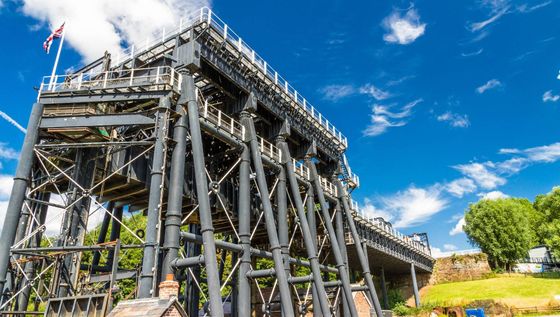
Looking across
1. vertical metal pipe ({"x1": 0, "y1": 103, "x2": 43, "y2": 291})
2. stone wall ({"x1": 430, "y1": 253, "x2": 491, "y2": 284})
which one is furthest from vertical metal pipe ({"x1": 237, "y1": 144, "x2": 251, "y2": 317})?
stone wall ({"x1": 430, "y1": 253, "x2": 491, "y2": 284})

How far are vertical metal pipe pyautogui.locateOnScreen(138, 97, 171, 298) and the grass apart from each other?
36.1 meters

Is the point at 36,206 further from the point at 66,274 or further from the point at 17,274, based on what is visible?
the point at 66,274

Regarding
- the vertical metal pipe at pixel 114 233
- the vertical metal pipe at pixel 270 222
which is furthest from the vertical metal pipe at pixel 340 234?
the vertical metal pipe at pixel 114 233

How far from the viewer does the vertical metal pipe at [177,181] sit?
13.2 metres

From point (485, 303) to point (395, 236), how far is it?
390 inches

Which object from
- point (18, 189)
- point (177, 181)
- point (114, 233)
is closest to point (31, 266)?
point (114, 233)

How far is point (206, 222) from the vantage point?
44.5 feet

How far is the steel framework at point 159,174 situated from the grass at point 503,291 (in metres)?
25.8

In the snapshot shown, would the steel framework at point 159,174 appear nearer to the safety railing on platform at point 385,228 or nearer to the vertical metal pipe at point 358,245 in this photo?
the vertical metal pipe at point 358,245

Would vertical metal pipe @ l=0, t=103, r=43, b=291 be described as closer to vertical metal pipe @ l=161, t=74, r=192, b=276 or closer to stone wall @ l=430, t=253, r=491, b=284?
vertical metal pipe @ l=161, t=74, r=192, b=276

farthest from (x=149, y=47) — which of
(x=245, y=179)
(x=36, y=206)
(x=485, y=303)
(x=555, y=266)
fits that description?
(x=555, y=266)

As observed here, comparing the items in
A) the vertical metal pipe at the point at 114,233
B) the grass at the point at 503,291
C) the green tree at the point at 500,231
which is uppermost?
the green tree at the point at 500,231

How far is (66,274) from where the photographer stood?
14820mm

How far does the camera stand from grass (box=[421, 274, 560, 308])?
40.4 metres
